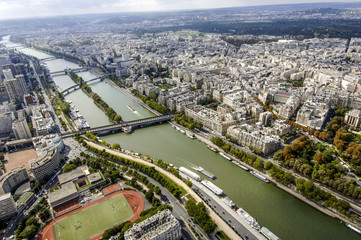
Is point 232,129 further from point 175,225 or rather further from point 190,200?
point 175,225

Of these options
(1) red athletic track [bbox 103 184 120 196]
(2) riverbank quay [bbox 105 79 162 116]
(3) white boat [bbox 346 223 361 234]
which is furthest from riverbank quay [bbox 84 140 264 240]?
(2) riverbank quay [bbox 105 79 162 116]

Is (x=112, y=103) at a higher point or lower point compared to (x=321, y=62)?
lower

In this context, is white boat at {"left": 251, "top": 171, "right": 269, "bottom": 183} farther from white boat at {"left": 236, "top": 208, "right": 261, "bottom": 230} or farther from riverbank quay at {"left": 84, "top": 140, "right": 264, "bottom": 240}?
riverbank quay at {"left": 84, "top": 140, "right": 264, "bottom": 240}

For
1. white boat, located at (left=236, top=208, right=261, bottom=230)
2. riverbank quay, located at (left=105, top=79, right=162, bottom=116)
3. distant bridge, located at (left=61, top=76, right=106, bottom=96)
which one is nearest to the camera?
white boat, located at (left=236, top=208, right=261, bottom=230)

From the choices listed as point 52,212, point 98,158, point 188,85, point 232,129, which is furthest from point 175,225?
point 188,85

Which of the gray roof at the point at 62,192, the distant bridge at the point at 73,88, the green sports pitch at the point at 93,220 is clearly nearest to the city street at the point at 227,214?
the green sports pitch at the point at 93,220

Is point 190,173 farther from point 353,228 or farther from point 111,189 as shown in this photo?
point 353,228

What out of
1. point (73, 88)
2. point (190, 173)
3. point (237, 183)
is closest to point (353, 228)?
point (237, 183)
